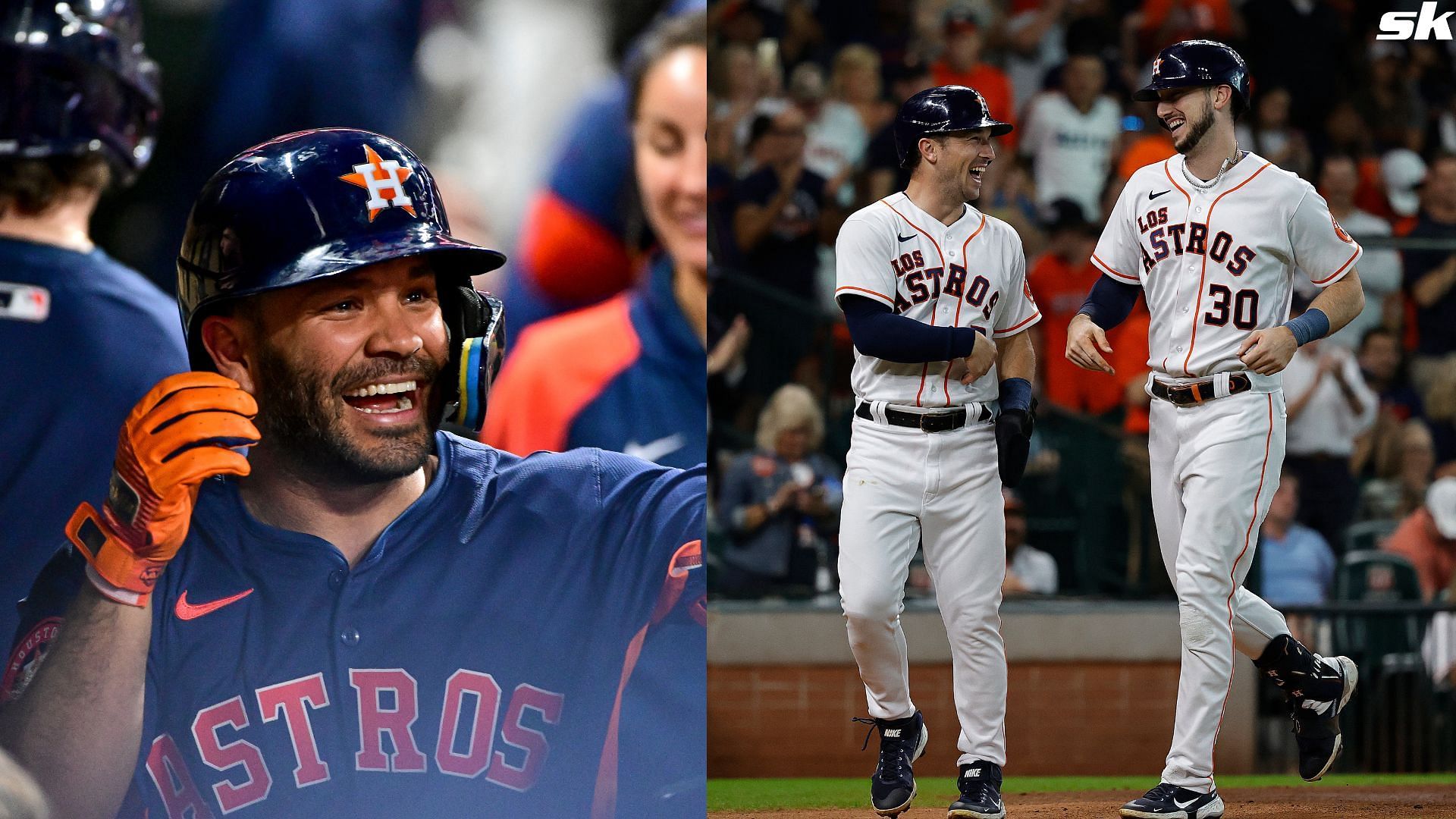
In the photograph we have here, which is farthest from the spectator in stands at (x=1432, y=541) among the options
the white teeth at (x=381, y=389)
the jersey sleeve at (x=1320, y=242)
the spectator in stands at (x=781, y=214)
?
the white teeth at (x=381, y=389)

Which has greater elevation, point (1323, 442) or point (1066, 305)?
point (1066, 305)

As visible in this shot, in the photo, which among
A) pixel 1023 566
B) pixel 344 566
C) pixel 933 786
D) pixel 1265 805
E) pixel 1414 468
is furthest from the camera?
pixel 1414 468

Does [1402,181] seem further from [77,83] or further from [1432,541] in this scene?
[77,83]

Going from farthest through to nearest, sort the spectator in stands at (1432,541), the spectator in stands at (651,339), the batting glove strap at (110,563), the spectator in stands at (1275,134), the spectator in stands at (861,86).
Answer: the spectator in stands at (1275,134) < the spectator in stands at (861,86) < the spectator in stands at (1432,541) < the spectator in stands at (651,339) < the batting glove strap at (110,563)

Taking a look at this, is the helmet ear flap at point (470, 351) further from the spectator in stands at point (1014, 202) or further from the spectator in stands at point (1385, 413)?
the spectator in stands at point (1385, 413)

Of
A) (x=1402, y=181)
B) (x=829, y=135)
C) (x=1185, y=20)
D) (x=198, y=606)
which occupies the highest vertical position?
(x=1185, y=20)

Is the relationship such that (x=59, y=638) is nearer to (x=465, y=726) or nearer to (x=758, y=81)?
(x=465, y=726)

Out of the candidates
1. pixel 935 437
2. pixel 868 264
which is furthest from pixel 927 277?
pixel 935 437
